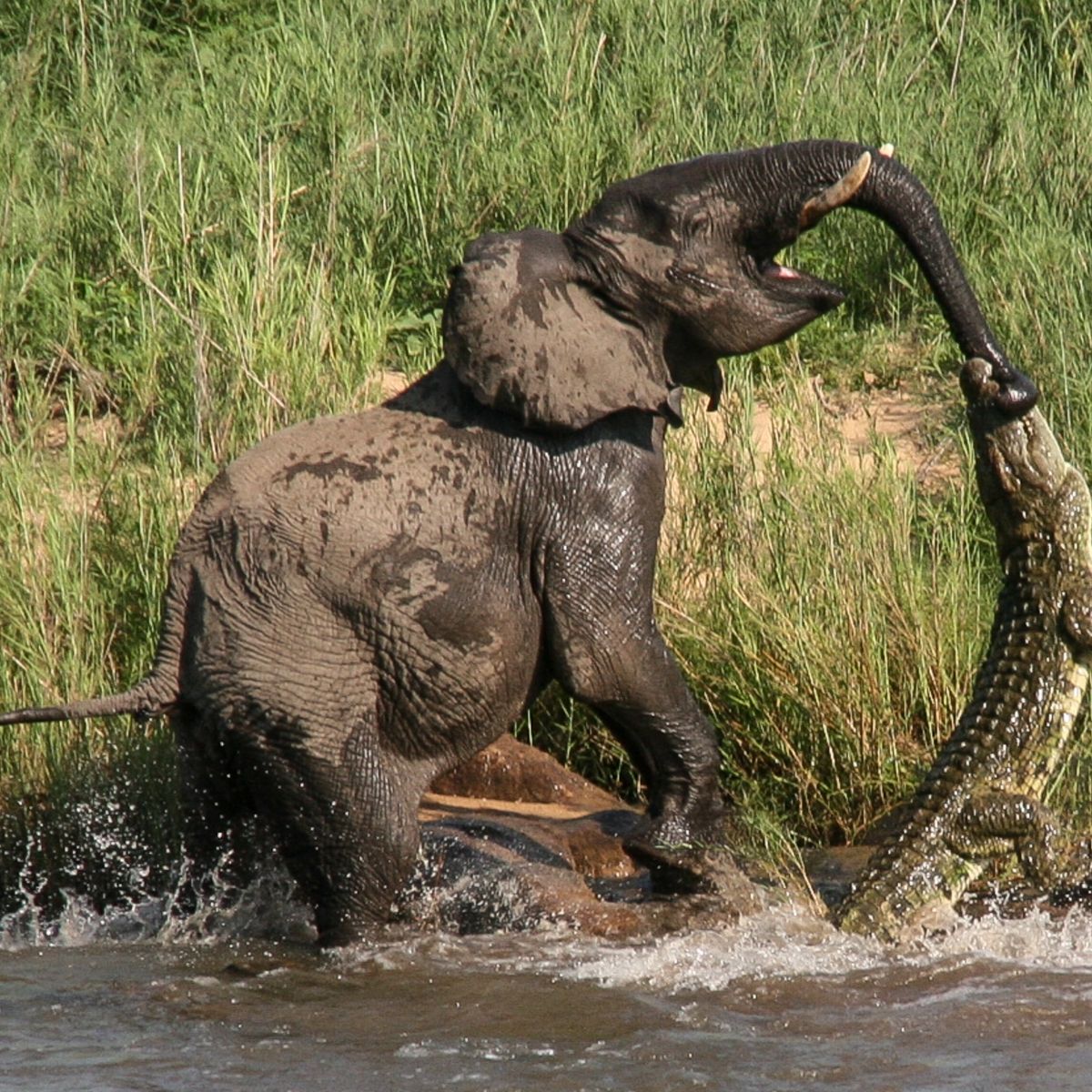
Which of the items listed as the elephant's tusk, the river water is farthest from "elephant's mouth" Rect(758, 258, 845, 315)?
the river water

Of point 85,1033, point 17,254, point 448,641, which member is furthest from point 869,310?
point 85,1033

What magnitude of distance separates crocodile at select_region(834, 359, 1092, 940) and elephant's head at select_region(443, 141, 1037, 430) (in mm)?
542

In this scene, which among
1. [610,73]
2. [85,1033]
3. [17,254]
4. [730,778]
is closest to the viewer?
[85,1033]

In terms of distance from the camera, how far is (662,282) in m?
5.44

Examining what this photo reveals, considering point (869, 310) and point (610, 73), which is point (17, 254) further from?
point (869, 310)

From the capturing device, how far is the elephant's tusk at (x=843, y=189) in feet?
17.3

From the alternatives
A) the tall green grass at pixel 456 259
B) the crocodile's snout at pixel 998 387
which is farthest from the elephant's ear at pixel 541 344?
the tall green grass at pixel 456 259

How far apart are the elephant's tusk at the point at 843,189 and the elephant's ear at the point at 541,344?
525 millimetres

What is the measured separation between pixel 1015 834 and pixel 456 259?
13.4 feet

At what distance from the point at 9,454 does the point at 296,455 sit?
2.52m

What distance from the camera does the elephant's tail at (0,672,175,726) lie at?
5.34m

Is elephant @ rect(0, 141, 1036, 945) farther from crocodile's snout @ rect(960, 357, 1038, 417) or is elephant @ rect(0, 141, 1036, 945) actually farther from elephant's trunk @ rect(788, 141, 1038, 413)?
crocodile's snout @ rect(960, 357, 1038, 417)

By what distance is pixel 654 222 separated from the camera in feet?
17.8

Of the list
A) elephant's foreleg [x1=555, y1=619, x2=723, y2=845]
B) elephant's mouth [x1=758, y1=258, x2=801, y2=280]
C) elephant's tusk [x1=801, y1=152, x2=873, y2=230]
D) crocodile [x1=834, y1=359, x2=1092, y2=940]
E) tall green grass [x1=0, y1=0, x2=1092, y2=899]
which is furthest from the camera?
tall green grass [x1=0, y1=0, x2=1092, y2=899]
